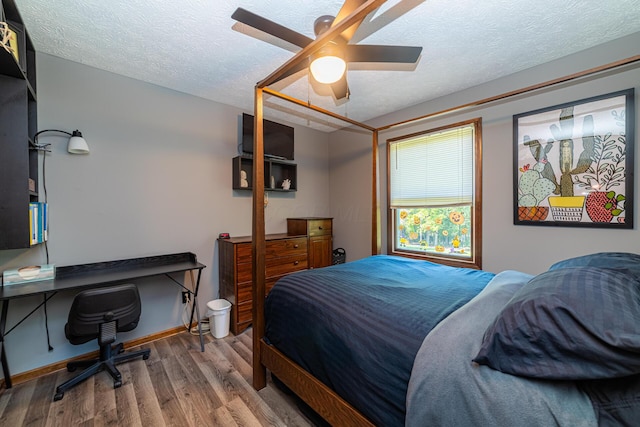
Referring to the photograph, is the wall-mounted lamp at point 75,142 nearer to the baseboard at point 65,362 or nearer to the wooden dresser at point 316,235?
the baseboard at point 65,362

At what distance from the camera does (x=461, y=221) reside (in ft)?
9.50

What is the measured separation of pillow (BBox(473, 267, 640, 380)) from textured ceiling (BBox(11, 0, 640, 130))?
161 centimetres

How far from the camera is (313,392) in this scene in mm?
1487

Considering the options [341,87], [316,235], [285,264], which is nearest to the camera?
[341,87]

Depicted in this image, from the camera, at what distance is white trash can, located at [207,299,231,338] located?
8.87ft

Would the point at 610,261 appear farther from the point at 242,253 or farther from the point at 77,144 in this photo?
the point at 77,144

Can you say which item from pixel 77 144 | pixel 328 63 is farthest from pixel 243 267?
pixel 328 63

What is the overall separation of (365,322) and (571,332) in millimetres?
758

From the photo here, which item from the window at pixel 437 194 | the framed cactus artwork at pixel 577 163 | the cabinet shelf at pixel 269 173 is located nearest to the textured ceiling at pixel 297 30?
the framed cactus artwork at pixel 577 163

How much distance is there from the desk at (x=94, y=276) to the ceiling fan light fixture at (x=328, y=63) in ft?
6.53

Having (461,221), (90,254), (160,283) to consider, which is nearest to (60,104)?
(90,254)

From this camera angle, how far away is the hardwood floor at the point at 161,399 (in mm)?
1640

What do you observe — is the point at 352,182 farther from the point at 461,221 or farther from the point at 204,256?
the point at 204,256

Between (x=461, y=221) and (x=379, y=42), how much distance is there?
2.03 meters
